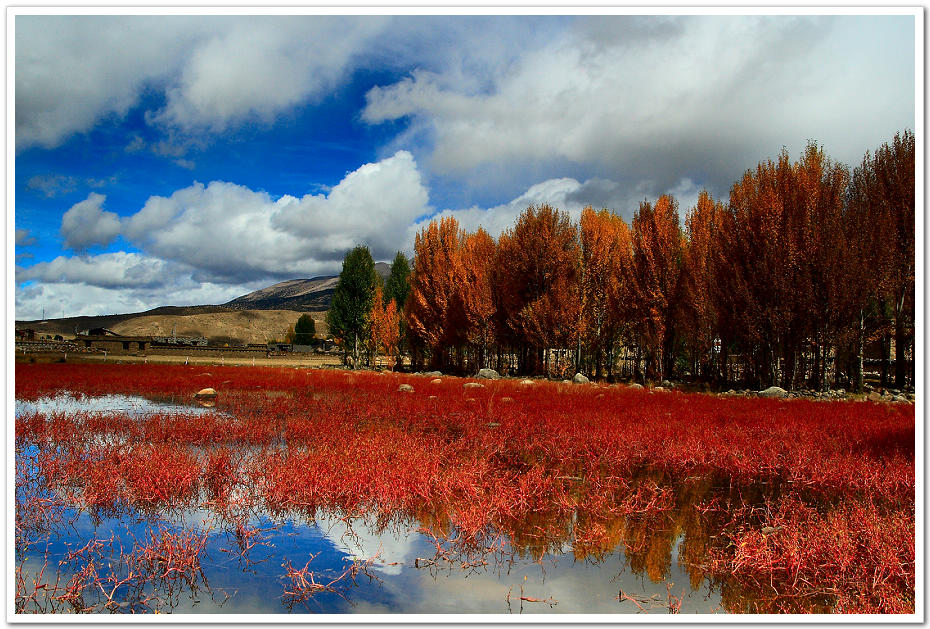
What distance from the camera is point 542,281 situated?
34.3m

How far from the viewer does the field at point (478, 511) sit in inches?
176

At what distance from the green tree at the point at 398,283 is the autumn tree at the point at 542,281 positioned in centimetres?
2436

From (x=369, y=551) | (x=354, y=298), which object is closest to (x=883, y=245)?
(x=369, y=551)

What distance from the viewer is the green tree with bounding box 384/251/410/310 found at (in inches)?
2328

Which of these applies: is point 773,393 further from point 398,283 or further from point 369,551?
point 398,283

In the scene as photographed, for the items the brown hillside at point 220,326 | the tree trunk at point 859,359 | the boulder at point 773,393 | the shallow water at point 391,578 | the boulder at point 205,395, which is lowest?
the boulder at point 773,393

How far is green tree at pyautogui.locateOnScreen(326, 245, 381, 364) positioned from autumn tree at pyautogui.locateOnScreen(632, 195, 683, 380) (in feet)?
98.4

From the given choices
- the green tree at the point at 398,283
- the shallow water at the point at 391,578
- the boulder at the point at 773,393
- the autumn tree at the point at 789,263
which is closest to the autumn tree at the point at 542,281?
the autumn tree at the point at 789,263

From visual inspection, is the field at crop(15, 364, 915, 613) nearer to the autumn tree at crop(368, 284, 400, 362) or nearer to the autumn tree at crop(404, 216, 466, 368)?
the autumn tree at crop(404, 216, 466, 368)

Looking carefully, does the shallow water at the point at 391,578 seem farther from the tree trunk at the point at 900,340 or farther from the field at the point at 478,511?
the tree trunk at the point at 900,340

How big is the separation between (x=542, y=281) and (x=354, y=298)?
984 inches

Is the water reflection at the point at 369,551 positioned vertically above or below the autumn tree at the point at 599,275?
below

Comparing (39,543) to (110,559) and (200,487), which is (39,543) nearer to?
(110,559)

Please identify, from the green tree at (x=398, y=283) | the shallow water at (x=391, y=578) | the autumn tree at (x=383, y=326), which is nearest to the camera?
the shallow water at (x=391, y=578)
